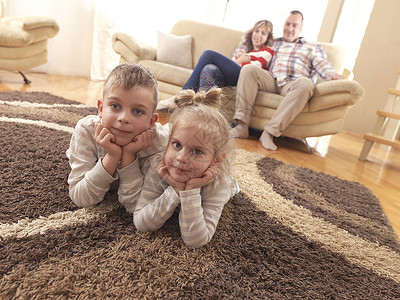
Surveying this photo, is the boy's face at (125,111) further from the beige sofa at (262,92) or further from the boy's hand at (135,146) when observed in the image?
the beige sofa at (262,92)

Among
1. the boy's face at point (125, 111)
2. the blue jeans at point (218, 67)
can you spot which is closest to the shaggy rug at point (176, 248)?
the boy's face at point (125, 111)

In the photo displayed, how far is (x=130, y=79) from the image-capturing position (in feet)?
2.76

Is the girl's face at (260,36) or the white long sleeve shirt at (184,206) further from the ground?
the girl's face at (260,36)

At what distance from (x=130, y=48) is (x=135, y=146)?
7.29ft

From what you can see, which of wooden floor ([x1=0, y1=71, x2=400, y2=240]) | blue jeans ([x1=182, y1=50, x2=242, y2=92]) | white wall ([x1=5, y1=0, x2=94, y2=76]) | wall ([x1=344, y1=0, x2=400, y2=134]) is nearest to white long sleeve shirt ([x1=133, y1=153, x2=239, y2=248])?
wooden floor ([x1=0, y1=71, x2=400, y2=240])

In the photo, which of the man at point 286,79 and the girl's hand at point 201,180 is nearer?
the girl's hand at point 201,180

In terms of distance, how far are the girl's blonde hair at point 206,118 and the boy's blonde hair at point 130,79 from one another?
0.09 metres

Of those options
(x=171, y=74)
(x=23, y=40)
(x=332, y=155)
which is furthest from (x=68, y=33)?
(x=332, y=155)

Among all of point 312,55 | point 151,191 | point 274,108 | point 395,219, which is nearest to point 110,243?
point 151,191

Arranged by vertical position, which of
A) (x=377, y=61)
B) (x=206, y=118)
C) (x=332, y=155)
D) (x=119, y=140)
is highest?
(x=377, y=61)

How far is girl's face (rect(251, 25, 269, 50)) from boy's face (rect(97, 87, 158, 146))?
220 cm

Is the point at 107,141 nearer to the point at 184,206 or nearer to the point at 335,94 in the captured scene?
the point at 184,206

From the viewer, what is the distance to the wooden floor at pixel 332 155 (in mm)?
1881

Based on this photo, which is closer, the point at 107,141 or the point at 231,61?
the point at 107,141
